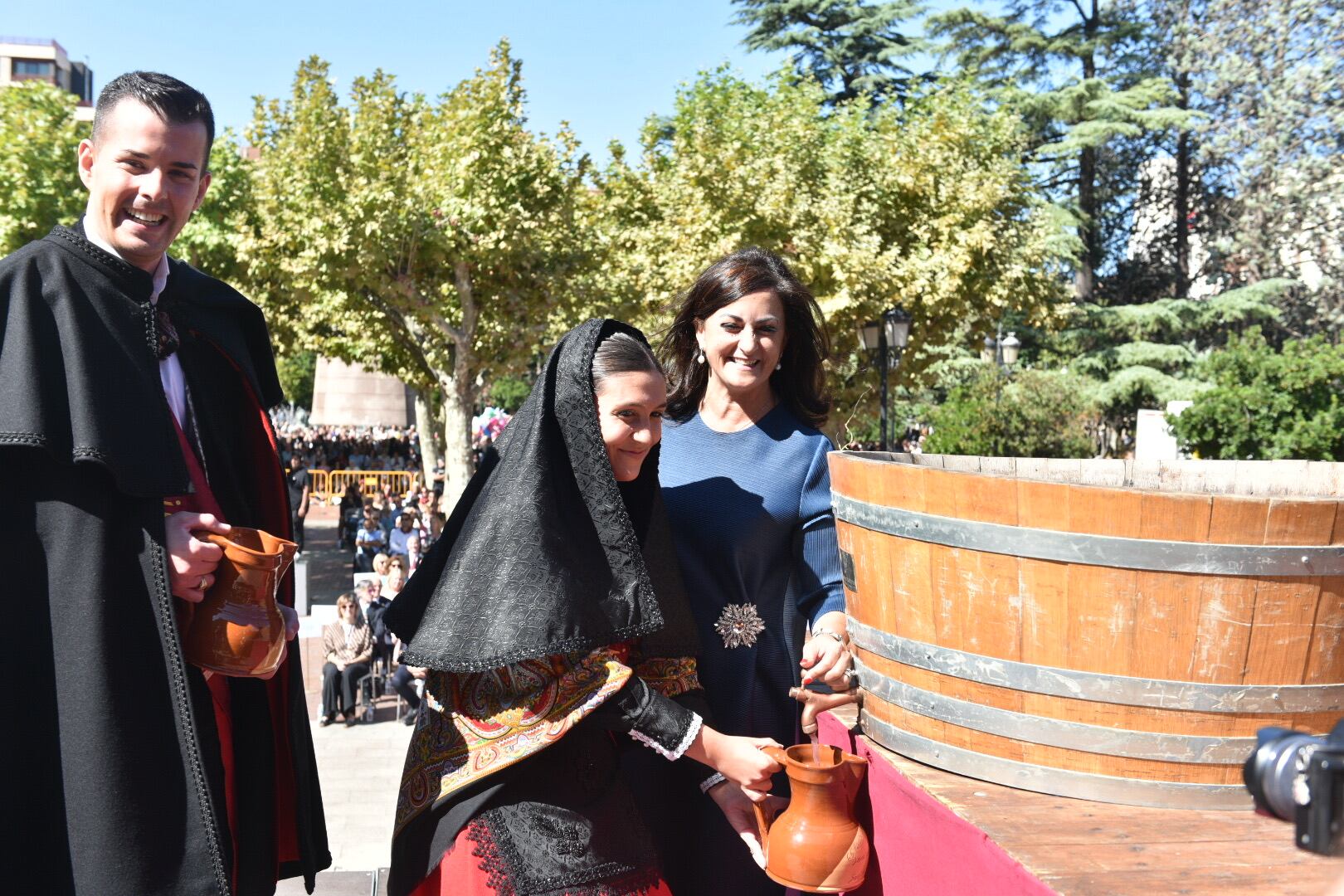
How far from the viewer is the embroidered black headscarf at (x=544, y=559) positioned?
2154mm

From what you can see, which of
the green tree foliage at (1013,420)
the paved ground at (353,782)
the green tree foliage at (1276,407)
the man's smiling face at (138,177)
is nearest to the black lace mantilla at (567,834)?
the man's smiling face at (138,177)

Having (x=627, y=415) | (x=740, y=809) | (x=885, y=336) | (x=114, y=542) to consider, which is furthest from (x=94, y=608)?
(x=885, y=336)

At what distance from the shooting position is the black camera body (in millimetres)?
1193

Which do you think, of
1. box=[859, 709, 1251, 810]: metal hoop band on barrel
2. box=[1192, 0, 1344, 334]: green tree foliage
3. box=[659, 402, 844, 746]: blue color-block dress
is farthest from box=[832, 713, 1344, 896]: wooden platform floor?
box=[1192, 0, 1344, 334]: green tree foliage

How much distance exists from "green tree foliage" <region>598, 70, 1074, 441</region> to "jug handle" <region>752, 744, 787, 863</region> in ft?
48.9

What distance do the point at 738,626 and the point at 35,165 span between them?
22574mm

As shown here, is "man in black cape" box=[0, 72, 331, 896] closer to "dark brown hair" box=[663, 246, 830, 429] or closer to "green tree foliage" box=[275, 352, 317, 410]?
"dark brown hair" box=[663, 246, 830, 429]

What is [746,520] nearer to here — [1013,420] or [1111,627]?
[1111,627]

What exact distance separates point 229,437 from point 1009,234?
20193 mm

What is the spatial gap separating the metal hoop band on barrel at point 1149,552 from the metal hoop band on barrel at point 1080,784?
0.38 meters

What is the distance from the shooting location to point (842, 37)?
31.0 m

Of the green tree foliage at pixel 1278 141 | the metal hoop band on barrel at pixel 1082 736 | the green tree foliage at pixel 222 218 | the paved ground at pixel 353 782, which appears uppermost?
the green tree foliage at pixel 1278 141

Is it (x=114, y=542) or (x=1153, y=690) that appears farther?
(x=114, y=542)

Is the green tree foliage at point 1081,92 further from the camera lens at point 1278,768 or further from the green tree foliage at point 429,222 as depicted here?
the camera lens at point 1278,768
